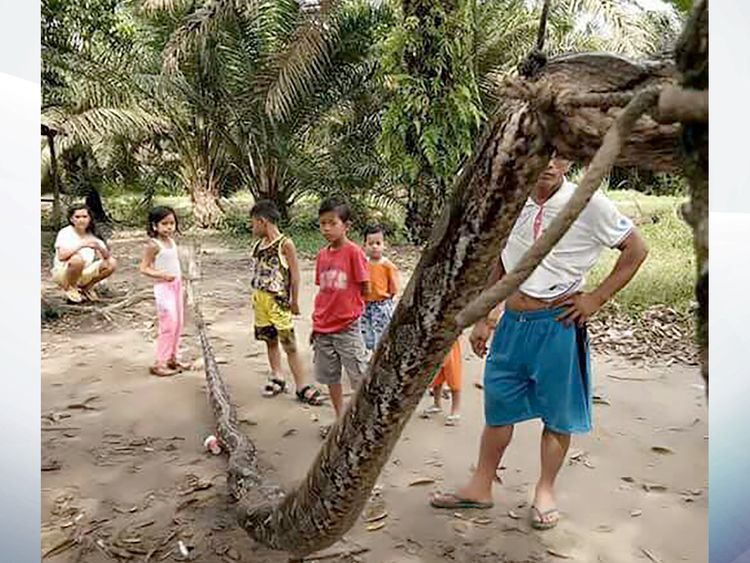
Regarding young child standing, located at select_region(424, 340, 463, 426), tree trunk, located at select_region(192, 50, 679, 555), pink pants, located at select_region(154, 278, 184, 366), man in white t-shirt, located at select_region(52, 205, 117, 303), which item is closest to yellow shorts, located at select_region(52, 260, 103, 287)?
man in white t-shirt, located at select_region(52, 205, 117, 303)

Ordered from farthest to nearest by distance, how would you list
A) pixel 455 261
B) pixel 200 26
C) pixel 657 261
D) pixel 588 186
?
1. pixel 200 26
2. pixel 657 261
3. pixel 455 261
4. pixel 588 186

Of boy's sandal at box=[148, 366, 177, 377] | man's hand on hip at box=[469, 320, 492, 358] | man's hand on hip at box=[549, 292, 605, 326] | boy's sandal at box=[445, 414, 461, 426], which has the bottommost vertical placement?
boy's sandal at box=[445, 414, 461, 426]

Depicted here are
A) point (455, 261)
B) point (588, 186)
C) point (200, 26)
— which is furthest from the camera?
point (200, 26)

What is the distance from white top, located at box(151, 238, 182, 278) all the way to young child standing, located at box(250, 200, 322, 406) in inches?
5.1

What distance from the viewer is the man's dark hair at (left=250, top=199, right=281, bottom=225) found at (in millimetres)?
1282

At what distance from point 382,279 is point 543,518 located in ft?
1.56

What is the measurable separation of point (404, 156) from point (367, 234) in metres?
0.15

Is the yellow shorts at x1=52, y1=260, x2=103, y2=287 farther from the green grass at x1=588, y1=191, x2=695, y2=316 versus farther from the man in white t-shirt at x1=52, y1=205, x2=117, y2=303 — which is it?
the green grass at x1=588, y1=191, x2=695, y2=316

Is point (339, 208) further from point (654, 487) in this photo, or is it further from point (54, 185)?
point (654, 487)

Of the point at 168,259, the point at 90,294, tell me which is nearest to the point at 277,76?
the point at 168,259

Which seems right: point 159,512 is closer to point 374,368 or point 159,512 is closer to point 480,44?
point 374,368

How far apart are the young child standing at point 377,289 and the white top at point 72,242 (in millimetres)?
443

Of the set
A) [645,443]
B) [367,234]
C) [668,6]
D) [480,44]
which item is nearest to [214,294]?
[367,234]

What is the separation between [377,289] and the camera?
1.26 meters
